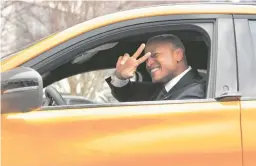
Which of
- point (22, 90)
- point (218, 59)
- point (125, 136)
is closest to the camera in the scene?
point (22, 90)

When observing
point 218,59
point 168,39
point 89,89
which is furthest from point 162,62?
point 89,89

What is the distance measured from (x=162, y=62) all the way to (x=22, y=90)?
110 cm

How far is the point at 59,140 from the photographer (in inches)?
89.0

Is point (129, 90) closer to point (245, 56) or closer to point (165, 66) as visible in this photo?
point (165, 66)

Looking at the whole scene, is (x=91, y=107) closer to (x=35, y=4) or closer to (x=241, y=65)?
(x=241, y=65)

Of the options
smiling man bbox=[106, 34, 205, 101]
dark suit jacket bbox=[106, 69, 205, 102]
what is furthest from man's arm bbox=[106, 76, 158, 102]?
smiling man bbox=[106, 34, 205, 101]

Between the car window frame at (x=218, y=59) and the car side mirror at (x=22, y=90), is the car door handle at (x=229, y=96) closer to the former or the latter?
the car window frame at (x=218, y=59)

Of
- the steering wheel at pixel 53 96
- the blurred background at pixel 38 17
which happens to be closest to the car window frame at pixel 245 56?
the steering wheel at pixel 53 96

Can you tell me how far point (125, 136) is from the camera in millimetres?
2301

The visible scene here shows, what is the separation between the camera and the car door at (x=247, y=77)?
2.34 meters

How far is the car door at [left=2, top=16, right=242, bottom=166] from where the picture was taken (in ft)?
7.38

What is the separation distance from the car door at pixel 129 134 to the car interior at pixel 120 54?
53 centimetres

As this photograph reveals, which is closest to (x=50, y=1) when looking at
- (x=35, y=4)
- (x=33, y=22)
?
(x=35, y=4)

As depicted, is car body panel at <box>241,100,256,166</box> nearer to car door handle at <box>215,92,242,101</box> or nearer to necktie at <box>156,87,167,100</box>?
car door handle at <box>215,92,242,101</box>
